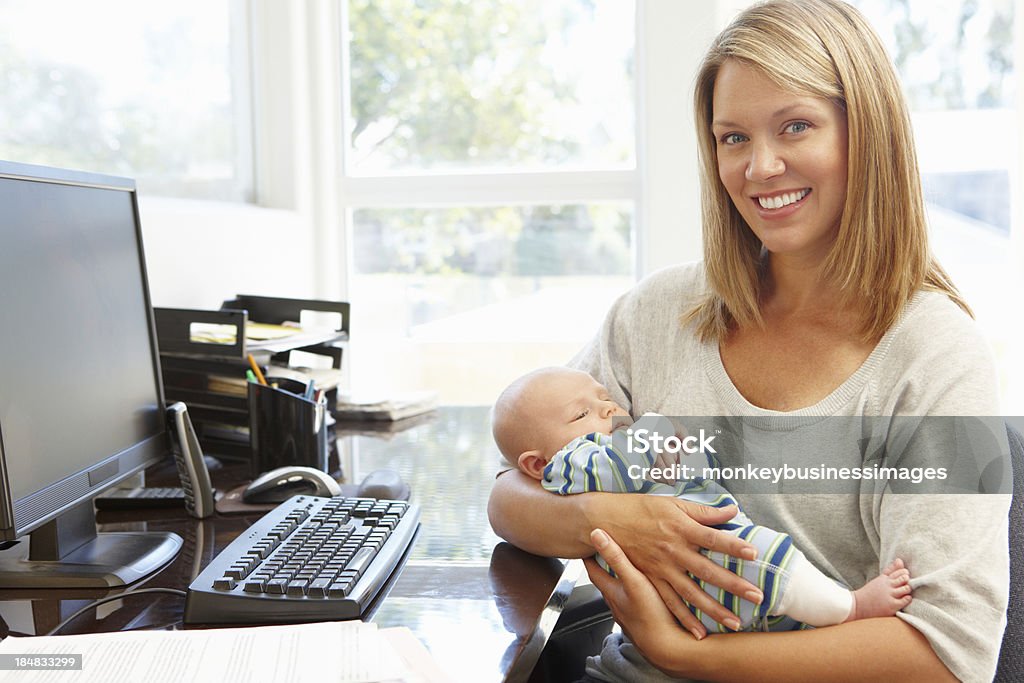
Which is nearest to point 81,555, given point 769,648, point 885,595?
point 769,648

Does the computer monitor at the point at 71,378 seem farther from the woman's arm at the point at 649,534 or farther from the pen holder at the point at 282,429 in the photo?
the woman's arm at the point at 649,534

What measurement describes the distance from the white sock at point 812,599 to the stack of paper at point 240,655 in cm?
45

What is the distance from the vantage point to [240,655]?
0.93m

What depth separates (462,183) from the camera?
3.07 meters

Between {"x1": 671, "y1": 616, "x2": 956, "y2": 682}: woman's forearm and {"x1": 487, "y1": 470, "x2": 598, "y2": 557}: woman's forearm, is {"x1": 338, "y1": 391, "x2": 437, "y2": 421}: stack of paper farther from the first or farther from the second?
{"x1": 671, "y1": 616, "x2": 956, "y2": 682}: woman's forearm

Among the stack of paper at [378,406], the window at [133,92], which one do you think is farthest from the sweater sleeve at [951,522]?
the window at [133,92]

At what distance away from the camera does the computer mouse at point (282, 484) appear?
4.99 ft

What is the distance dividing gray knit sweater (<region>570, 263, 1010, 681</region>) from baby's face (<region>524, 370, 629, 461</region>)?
0.32 feet

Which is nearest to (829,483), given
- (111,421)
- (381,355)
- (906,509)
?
(906,509)

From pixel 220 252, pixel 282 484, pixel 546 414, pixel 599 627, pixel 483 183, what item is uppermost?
pixel 483 183

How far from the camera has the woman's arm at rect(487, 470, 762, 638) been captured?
1.15 m

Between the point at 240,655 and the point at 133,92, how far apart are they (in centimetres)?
173

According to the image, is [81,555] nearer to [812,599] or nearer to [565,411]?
[565,411]

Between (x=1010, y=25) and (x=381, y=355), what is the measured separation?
2205 millimetres
